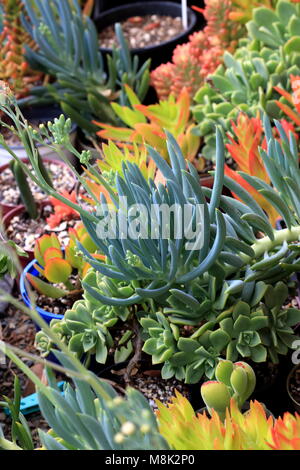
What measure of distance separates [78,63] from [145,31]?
35cm

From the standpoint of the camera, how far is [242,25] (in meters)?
1.35

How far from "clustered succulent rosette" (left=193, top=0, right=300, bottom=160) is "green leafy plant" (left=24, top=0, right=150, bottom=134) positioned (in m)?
0.23

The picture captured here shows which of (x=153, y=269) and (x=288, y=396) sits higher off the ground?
(x=153, y=269)

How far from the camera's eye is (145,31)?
1.71 m

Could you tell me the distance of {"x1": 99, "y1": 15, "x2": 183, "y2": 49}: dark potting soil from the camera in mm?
1668

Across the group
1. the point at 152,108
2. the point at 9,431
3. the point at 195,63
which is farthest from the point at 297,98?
the point at 9,431

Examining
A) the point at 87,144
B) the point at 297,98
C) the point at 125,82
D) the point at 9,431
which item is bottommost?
the point at 9,431

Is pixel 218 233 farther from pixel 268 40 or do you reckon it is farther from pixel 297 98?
pixel 268 40

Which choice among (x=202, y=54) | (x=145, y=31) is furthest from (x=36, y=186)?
(x=145, y=31)

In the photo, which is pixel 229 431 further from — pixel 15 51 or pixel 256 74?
pixel 15 51

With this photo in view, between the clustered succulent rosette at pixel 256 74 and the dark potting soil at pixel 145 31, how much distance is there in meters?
0.43

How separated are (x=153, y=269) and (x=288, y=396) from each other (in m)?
0.25

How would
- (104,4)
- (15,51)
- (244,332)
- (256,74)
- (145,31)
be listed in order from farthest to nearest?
(104,4) → (145,31) → (15,51) → (256,74) → (244,332)

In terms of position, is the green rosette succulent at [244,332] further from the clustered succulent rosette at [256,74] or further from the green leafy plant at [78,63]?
the green leafy plant at [78,63]
